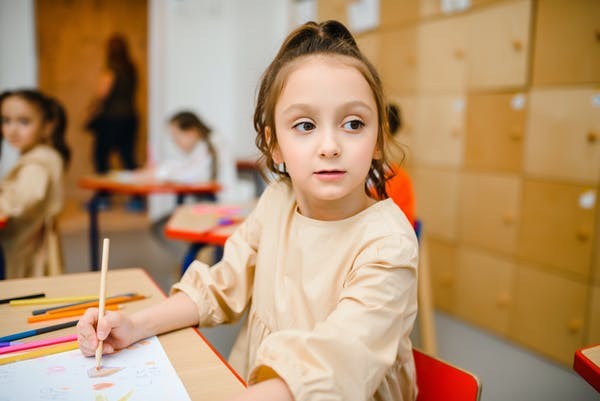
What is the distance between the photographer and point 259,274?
3.21 ft

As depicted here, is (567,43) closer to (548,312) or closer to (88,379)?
(548,312)

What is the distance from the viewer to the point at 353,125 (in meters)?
0.83

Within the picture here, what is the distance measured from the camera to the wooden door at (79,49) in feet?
19.5

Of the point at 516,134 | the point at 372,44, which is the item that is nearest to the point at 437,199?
the point at 516,134

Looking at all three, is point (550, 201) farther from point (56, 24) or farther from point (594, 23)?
point (56, 24)

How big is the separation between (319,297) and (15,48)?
14.9 feet

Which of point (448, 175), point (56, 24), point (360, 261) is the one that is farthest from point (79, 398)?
point (56, 24)

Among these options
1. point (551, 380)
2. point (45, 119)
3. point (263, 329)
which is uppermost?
point (45, 119)

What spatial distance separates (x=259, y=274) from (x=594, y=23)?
1892mm

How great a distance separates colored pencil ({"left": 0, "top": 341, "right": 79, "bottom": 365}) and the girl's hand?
0.03 meters

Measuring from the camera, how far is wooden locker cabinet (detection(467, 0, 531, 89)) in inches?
92.5

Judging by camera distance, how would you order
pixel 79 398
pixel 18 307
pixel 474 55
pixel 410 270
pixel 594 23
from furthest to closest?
pixel 474 55 < pixel 594 23 < pixel 18 307 < pixel 410 270 < pixel 79 398

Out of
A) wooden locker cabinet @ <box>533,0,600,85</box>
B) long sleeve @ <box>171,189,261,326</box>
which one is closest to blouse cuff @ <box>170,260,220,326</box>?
long sleeve @ <box>171,189,261,326</box>

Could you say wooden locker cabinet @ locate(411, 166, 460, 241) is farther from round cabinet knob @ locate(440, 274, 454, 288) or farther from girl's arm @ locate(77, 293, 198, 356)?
girl's arm @ locate(77, 293, 198, 356)
